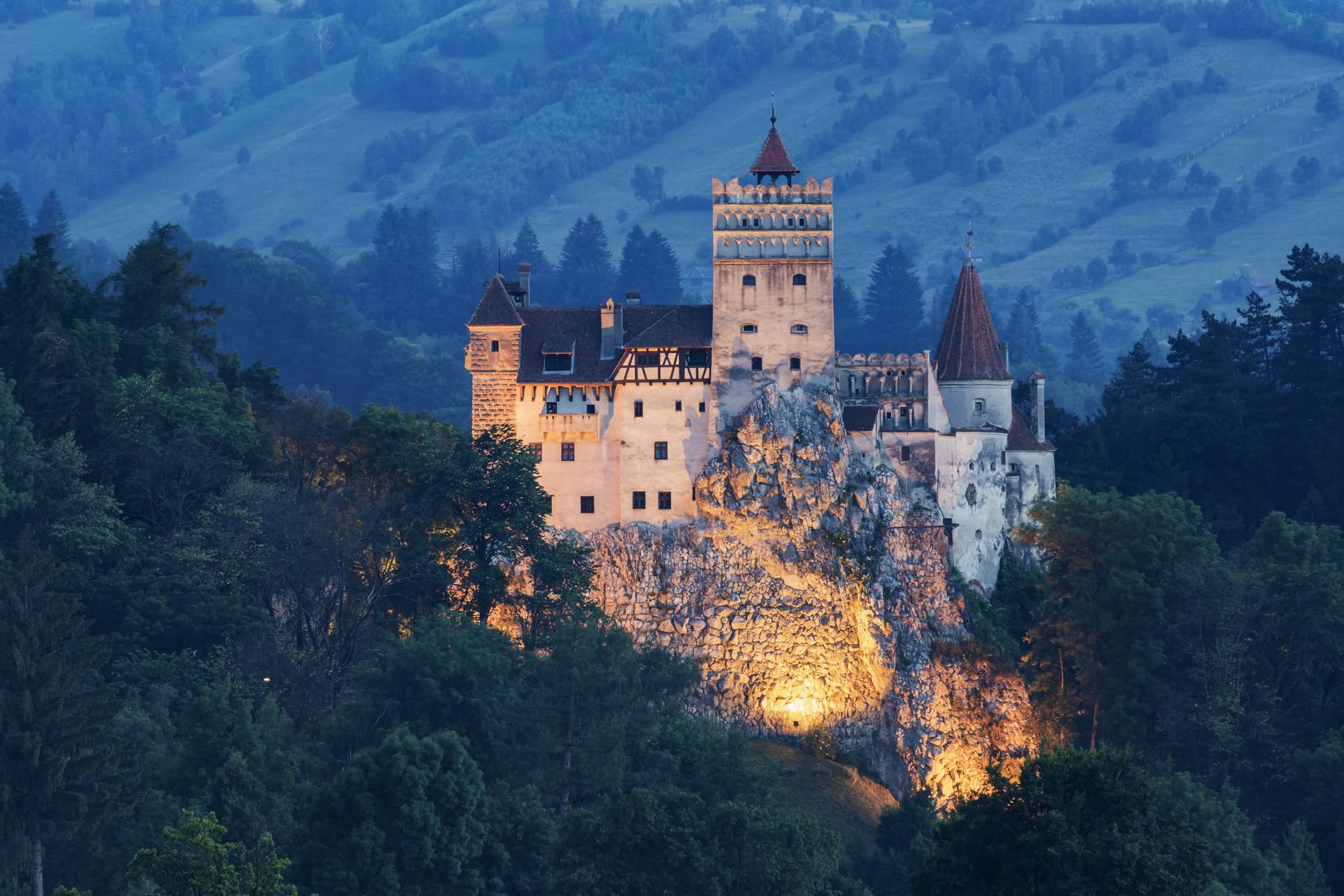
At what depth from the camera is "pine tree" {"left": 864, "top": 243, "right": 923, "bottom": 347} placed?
18812cm

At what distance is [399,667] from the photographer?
265 feet

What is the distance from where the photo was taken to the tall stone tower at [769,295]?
8894 centimetres

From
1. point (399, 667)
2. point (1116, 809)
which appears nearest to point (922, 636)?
point (399, 667)

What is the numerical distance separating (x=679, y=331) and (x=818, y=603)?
35.1 ft

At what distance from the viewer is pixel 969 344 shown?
3664 inches

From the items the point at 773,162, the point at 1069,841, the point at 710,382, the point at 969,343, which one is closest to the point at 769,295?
the point at 710,382

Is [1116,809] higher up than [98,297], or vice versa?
[98,297]

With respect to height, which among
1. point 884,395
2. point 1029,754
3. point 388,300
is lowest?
point 1029,754

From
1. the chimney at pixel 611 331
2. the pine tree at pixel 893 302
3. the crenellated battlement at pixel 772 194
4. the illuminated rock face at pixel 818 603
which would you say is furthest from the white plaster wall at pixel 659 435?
the pine tree at pixel 893 302

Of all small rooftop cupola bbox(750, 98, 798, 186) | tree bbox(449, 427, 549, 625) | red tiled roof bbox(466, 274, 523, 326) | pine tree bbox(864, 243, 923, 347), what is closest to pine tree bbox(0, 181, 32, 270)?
pine tree bbox(864, 243, 923, 347)

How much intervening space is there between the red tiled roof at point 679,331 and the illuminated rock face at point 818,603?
10.2 feet

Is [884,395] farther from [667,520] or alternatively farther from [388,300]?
[388,300]

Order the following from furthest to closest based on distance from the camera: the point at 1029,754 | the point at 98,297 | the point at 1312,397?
the point at 1312,397
the point at 98,297
the point at 1029,754

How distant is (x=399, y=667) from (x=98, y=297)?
23756 millimetres
